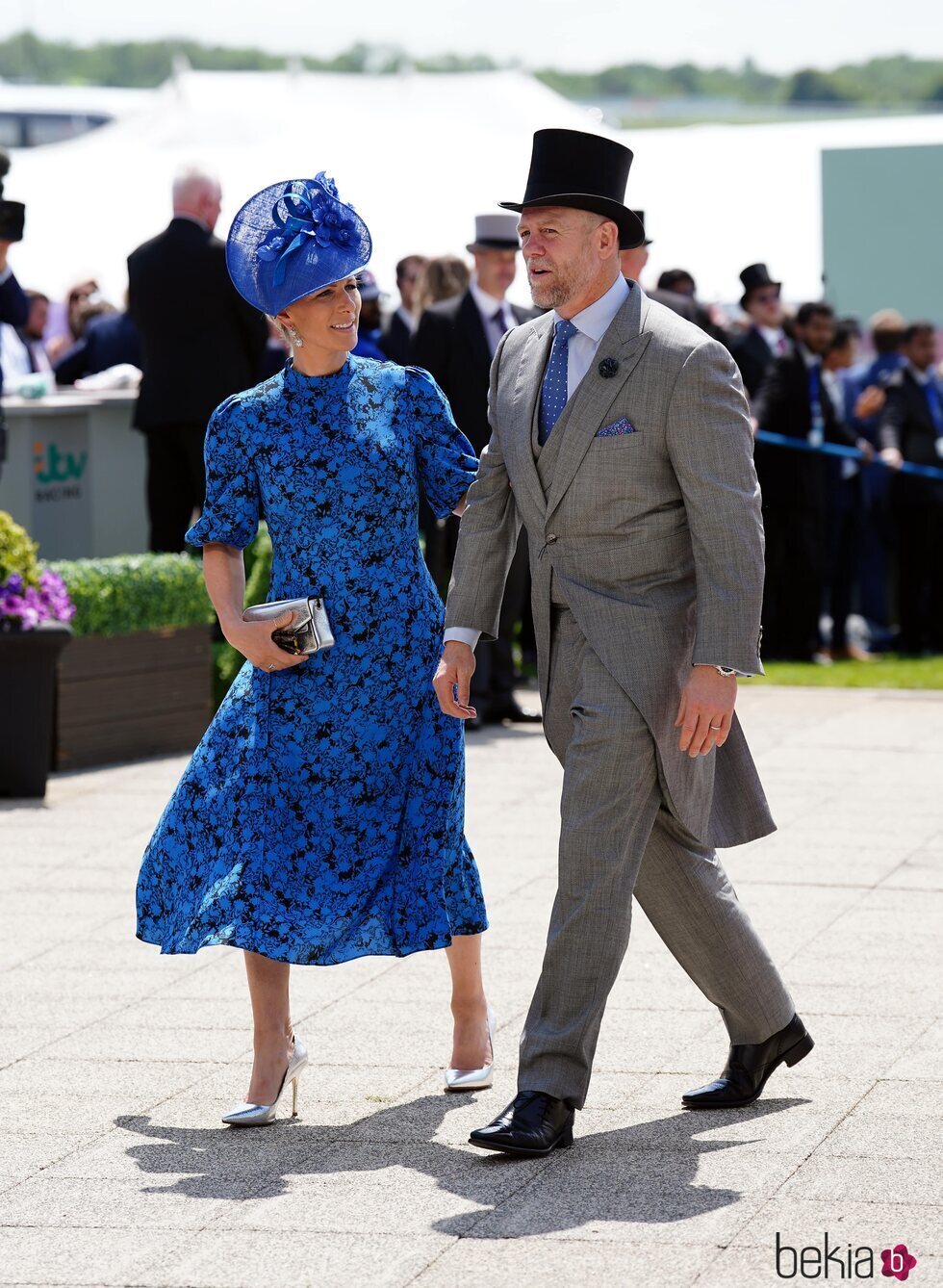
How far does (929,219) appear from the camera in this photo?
54.5ft

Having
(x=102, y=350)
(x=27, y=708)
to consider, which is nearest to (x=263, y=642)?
(x=27, y=708)

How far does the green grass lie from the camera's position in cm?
1159

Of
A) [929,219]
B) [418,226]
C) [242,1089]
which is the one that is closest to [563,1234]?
[242,1089]

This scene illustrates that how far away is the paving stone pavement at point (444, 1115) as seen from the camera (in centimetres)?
363

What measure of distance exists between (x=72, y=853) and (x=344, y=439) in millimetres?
3110

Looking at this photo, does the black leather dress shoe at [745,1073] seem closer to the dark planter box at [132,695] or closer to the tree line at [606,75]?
the dark planter box at [132,695]

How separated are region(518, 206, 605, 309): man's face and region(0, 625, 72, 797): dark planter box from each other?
13.6ft

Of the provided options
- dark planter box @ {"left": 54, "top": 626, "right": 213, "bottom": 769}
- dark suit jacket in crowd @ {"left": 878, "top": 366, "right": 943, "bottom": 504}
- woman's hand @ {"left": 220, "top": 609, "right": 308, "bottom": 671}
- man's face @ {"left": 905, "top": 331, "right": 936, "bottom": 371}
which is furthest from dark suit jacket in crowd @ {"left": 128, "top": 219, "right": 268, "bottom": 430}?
woman's hand @ {"left": 220, "top": 609, "right": 308, "bottom": 671}

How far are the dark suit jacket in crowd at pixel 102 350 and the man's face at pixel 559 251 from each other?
8.32 meters

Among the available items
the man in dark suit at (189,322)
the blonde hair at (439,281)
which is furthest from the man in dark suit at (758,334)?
the man in dark suit at (189,322)

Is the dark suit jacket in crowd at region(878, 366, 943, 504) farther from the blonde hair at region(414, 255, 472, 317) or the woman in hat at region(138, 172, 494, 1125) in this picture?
the woman in hat at region(138, 172, 494, 1125)

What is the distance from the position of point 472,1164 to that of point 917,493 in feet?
32.4

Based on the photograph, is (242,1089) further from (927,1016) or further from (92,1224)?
(927,1016)

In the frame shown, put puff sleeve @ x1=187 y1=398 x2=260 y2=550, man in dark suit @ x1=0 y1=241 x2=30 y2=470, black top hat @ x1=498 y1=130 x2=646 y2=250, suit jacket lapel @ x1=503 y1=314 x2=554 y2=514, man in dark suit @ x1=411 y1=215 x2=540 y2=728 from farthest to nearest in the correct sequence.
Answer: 1. man in dark suit @ x1=411 y1=215 x2=540 y2=728
2. man in dark suit @ x1=0 y1=241 x2=30 y2=470
3. puff sleeve @ x1=187 y1=398 x2=260 y2=550
4. suit jacket lapel @ x1=503 y1=314 x2=554 y2=514
5. black top hat @ x1=498 y1=130 x2=646 y2=250
